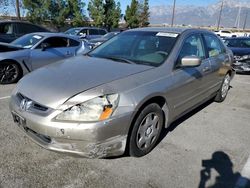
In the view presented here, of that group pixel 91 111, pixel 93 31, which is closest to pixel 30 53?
pixel 91 111

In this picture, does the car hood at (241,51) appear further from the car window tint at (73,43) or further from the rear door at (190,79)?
the rear door at (190,79)

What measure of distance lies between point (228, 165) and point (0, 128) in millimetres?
3230

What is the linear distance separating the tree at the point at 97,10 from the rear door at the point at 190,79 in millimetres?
28020

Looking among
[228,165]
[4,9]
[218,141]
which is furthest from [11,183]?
[4,9]

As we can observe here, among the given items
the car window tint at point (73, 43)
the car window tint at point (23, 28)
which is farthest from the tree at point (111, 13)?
the car window tint at point (73, 43)

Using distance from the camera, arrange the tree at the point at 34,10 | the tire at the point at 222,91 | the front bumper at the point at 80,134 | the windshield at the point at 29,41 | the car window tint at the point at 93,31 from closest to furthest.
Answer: the front bumper at the point at 80,134, the tire at the point at 222,91, the windshield at the point at 29,41, the car window tint at the point at 93,31, the tree at the point at 34,10

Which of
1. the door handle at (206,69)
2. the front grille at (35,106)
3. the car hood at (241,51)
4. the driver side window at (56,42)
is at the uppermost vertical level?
the door handle at (206,69)

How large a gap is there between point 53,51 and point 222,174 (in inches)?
230

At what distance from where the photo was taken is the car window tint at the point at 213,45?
4947 millimetres

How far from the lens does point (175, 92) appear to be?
12.2 feet

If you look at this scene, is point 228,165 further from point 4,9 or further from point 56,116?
point 4,9

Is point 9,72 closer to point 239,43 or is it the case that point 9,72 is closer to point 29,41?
point 29,41

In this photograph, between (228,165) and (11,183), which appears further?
(228,165)

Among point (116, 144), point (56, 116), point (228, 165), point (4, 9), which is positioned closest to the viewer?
point (56, 116)
